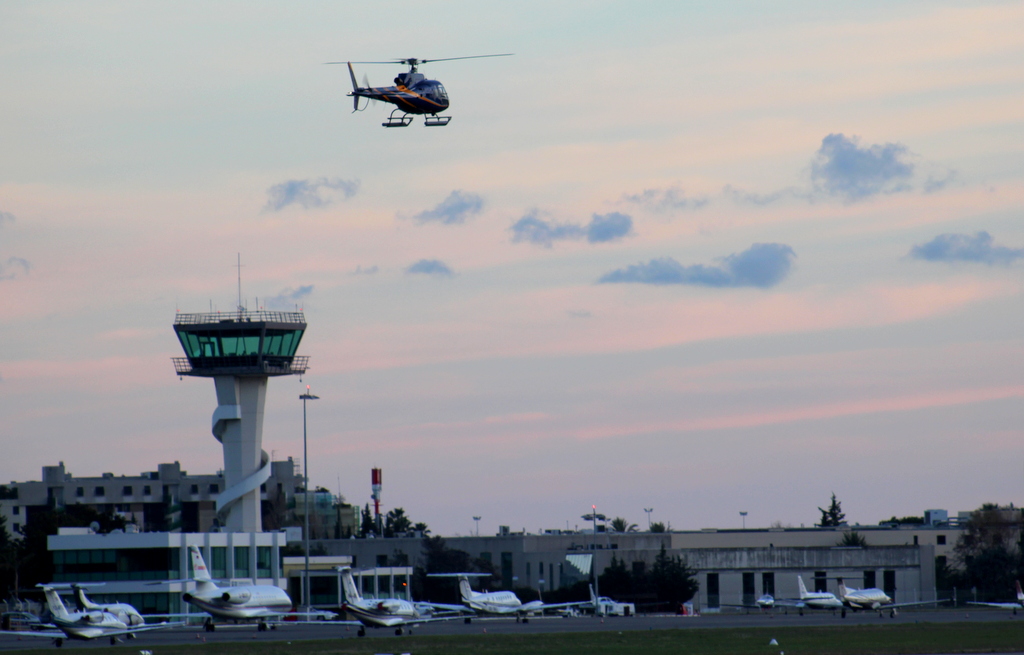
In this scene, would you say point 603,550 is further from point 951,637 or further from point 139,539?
point 951,637

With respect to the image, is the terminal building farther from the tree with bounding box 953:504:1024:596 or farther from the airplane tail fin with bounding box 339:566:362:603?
the airplane tail fin with bounding box 339:566:362:603

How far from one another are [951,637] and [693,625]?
2122 centimetres

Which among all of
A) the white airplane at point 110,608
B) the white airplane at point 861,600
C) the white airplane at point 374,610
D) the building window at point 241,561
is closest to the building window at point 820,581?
the white airplane at point 861,600

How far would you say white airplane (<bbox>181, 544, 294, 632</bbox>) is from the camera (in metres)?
84.6

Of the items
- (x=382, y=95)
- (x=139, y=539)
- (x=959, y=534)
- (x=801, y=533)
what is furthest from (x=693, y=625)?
(x=959, y=534)

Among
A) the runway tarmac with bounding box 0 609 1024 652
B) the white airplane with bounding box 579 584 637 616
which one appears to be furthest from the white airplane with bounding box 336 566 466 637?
the white airplane with bounding box 579 584 637 616

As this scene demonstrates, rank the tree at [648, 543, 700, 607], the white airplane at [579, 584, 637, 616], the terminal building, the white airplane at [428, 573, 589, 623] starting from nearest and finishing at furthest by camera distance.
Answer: the white airplane at [428, 573, 589, 623] → the white airplane at [579, 584, 637, 616] → the tree at [648, 543, 700, 607] → the terminal building

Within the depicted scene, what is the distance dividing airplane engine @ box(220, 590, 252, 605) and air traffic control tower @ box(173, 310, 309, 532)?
33.1 meters

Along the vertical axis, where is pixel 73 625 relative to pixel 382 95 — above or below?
below

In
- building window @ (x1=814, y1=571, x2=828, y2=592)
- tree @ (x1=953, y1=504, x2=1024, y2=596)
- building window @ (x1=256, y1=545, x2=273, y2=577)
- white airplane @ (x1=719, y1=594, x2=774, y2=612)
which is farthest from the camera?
tree @ (x1=953, y1=504, x2=1024, y2=596)

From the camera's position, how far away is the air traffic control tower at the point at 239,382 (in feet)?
390

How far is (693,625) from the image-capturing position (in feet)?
277

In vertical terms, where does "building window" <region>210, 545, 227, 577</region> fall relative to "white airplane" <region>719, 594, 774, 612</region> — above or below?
above

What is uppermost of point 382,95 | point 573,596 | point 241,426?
point 382,95
